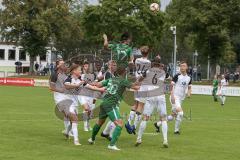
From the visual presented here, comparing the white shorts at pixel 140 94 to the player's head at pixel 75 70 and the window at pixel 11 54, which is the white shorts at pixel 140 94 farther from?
the window at pixel 11 54

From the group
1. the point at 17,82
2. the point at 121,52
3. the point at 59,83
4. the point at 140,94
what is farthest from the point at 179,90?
the point at 17,82

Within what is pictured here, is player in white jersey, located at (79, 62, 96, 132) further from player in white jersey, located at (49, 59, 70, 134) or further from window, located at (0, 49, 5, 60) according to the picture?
window, located at (0, 49, 5, 60)

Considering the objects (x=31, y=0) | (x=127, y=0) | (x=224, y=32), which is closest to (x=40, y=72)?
(x=31, y=0)

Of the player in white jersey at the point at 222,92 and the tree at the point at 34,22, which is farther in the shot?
the tree at the point at 34,22

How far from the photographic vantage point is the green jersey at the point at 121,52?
17.2m

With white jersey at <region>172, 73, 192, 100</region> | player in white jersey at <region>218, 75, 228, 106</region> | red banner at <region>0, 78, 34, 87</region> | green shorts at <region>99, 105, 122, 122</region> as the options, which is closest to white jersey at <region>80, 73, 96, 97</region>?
green shorts at <region>99, 105, 122, 122</region>

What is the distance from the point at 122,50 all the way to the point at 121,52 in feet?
0.26

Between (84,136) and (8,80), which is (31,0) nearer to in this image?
(8,80)

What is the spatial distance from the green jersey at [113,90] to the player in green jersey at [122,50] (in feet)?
5.72

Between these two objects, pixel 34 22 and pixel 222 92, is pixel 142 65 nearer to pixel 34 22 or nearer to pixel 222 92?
pixel 222 92

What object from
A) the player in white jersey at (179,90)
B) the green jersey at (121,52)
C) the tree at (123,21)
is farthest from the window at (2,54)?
the green jersey at (121,52)

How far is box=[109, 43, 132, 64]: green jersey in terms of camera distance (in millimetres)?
17234

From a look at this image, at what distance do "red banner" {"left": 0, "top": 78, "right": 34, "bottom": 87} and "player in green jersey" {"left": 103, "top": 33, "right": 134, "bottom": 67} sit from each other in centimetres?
4785

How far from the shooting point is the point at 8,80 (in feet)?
216
